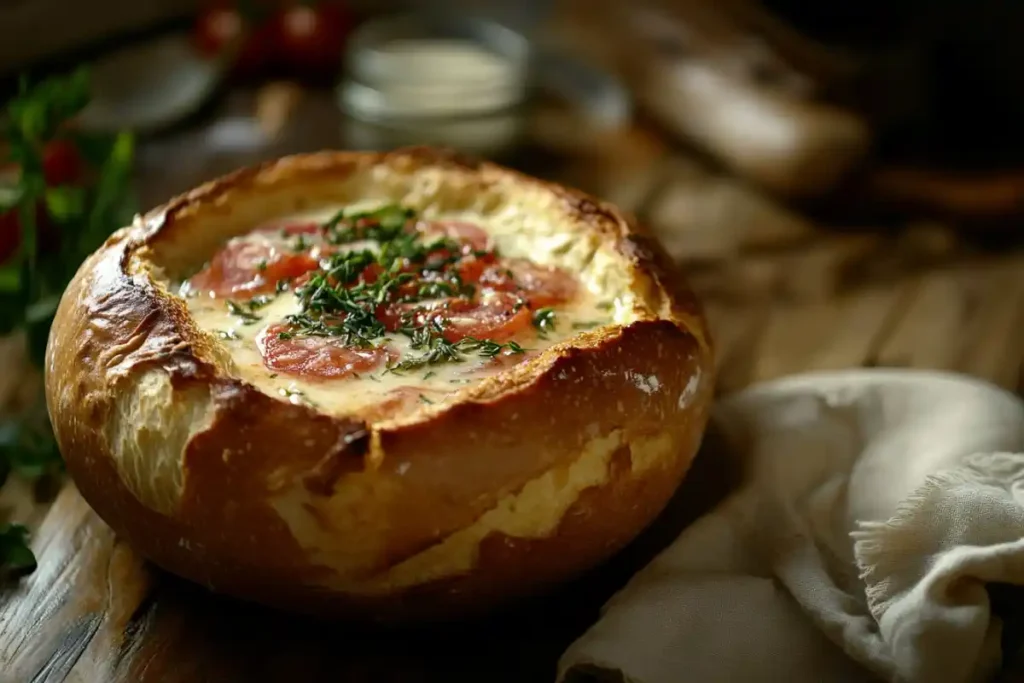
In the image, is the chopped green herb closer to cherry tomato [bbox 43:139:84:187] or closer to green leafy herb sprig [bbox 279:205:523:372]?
green leafy herb sprig [bbox 279:205:523:372]

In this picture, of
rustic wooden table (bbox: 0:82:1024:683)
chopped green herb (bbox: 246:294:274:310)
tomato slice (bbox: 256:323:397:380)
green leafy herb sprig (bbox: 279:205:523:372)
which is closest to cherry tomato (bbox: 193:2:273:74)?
rustic wooden table (bbox: 0:82:1024:683)

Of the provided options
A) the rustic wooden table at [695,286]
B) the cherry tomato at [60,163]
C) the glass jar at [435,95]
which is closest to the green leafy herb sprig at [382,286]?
the rustic wooden table at [695,286]

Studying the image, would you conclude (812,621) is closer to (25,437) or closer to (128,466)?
(128,466)

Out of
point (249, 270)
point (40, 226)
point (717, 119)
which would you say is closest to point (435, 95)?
point (717, 119)

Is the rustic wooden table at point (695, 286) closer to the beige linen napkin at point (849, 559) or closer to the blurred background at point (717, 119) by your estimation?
the blurred background at point (717, 119)

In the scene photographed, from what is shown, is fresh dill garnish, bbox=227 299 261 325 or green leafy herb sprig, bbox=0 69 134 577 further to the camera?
green leafy herb sprig, bbox=0 69 134 577

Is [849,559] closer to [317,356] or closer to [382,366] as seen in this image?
[382,366]
